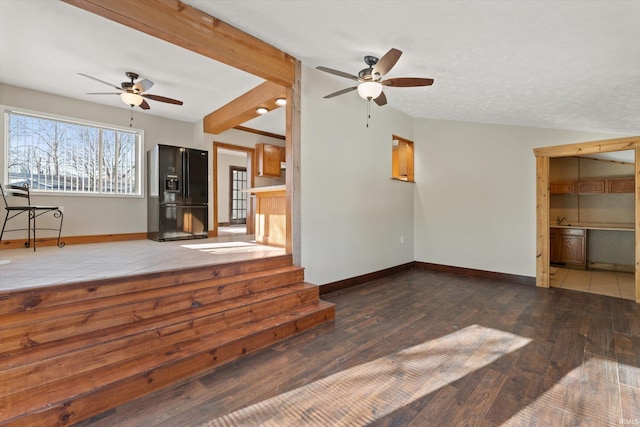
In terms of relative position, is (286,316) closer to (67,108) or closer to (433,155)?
(433,155)

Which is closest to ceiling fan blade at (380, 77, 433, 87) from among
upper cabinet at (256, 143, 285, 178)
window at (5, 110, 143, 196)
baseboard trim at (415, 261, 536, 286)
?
A: baseboard trim at (415, 261, 536, 286)

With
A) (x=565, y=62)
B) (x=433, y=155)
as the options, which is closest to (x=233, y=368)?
(x=565, y=62)

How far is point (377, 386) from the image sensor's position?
1878 millimetres

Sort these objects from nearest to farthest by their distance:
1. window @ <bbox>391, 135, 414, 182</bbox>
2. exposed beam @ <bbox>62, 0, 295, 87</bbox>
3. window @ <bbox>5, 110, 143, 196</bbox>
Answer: exposed beam @ <bbox>62, 0, 295, 87</bbox>, window @ <bbox>5, 110, 143, 196</bbox>, window @ <bbox>391, 135, 414, 182</bbox>

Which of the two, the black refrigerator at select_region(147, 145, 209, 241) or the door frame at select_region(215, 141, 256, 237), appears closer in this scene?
the black refrigerator at select_region(147, 145, 209, 241)

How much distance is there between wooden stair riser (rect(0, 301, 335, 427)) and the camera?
1498mm

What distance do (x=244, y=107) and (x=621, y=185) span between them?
6770 mm

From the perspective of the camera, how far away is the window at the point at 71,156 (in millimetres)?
4246

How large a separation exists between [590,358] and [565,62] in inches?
95.8

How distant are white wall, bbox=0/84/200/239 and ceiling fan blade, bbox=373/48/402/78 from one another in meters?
4.17

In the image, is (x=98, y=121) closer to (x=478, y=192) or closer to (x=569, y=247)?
(x=478, y=192)

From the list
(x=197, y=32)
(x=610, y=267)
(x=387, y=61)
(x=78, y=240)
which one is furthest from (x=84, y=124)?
(x=610, y=267)

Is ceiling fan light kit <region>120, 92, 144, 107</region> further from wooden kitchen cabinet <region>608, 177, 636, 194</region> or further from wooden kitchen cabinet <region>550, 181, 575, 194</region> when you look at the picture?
wooden kitchen cabinet <region>608, 177, 636, 194</region>

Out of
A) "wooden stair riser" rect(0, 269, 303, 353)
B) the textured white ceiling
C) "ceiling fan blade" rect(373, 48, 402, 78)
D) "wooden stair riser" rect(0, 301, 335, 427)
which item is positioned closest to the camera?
"wooden stair riser" rect(0, 301, 335, 427)
